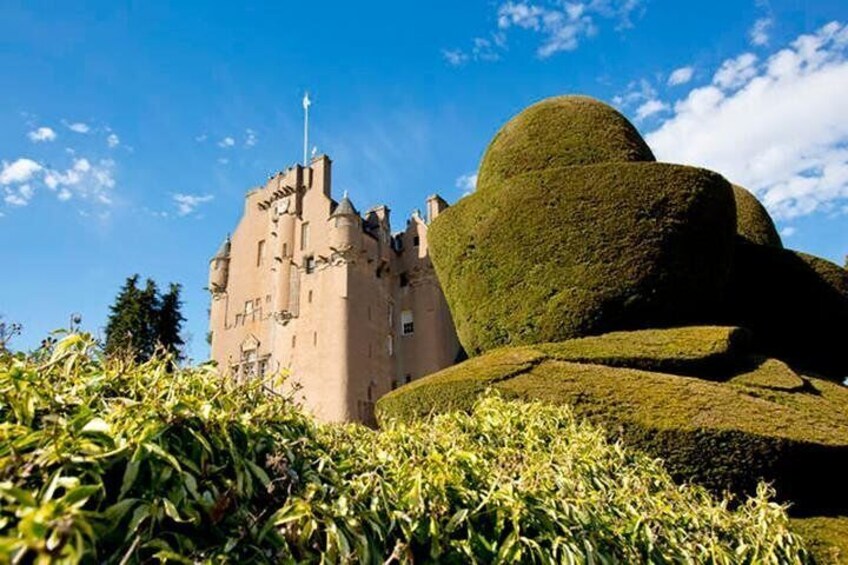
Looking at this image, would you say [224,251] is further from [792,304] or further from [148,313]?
[792,304]

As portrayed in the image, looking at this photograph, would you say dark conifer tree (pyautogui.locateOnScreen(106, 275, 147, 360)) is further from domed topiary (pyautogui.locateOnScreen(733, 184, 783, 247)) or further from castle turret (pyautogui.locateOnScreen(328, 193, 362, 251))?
domed topiary (pyautogui.locateOnScreen(733, 184, 783, 247))

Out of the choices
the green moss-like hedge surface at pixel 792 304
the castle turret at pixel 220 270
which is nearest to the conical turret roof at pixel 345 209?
the castle turret at pixel 220 270

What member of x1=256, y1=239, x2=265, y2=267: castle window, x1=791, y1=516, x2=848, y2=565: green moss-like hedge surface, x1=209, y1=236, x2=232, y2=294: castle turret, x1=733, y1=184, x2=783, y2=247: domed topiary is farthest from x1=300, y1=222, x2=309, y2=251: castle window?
x1=791, y1=516, x2=848, y2=565: green moss-like hedge surface

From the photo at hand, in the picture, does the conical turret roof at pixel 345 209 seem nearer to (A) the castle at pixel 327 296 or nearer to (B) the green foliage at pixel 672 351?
(A) the castle at pixel 327 296

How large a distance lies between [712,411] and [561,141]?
7.33 m

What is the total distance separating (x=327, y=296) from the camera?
108 feet

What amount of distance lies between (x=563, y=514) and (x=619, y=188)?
8454 mm

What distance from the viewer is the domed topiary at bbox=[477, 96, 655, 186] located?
Result: 12.7 metres

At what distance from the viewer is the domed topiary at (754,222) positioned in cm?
1579

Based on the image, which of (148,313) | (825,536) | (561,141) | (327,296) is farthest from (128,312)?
(825,536)

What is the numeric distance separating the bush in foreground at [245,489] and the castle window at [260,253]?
113 feet

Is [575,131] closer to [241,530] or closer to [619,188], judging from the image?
[619,188]

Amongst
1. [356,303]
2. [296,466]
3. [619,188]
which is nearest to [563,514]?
[296,466]

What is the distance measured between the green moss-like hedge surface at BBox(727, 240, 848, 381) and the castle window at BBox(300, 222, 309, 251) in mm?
26034
